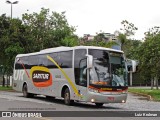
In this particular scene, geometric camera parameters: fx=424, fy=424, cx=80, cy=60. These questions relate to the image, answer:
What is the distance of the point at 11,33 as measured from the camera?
50.3m

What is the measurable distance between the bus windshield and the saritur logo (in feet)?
18.0

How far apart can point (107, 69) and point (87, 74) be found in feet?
3.66

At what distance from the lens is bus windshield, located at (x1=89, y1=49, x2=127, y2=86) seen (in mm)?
22594

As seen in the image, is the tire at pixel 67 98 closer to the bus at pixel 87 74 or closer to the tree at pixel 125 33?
the bus at pixel 87 74

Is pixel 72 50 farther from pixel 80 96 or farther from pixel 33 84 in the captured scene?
pixel 33 84

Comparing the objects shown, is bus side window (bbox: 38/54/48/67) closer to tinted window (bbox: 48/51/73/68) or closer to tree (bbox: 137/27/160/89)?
tinted window (bbox: 48/51/73/68)

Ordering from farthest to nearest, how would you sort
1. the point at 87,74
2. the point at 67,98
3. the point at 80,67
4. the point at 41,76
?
the point at 41,76 → the point at 67,98 → the point at 80,67 → the point at 87,74

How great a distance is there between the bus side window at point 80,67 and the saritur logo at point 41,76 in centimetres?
396

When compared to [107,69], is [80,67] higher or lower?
higher

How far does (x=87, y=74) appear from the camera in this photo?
895 inches

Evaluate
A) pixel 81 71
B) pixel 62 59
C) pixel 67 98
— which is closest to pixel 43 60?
pixel 62 59

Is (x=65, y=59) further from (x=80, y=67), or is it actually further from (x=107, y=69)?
(x=107, y=69)

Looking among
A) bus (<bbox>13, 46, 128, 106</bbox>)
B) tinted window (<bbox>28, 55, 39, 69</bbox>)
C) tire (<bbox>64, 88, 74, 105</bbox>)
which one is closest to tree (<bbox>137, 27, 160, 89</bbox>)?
tinted window (<bbox>28, 55, 39, 69</bbox>)

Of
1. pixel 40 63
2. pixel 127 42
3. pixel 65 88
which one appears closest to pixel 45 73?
pixel 40 63
